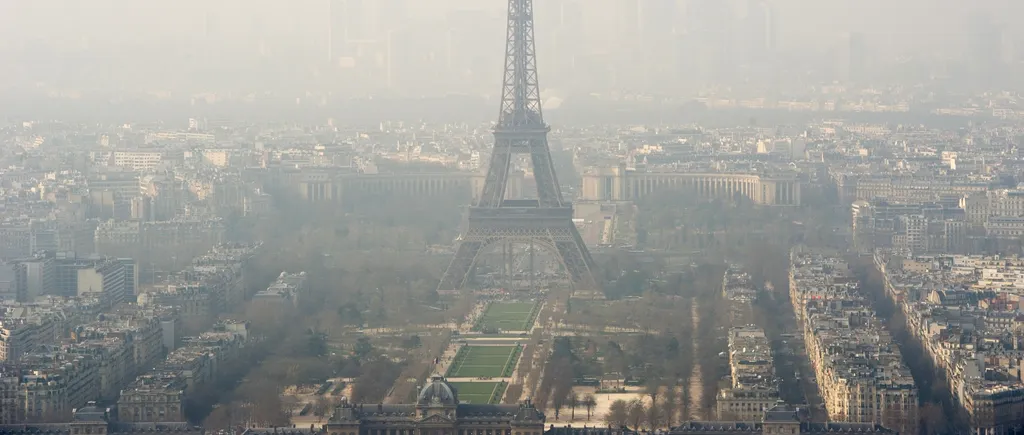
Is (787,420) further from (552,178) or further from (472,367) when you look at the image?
(552,178)

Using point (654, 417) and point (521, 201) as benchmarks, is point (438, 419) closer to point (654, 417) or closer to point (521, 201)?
point (654, 417)

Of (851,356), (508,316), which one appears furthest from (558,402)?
(508,316)

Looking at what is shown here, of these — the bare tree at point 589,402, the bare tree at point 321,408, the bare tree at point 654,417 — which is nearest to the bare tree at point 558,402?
the bare tree at point 589,402

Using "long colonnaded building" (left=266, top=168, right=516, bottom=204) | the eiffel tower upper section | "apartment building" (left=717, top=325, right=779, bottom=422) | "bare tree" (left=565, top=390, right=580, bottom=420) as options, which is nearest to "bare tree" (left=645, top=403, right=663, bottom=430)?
"apartment building" (left=717, top=325, right=779, bottom=422)

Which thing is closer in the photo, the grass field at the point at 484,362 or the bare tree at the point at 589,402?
the bare tree at the point at 589,402


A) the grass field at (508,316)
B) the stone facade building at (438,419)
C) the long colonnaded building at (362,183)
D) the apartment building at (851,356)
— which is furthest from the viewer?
the long colonnaded building at (362,183)

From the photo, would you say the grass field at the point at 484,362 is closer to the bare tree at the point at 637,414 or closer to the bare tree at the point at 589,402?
the bare tree at the point at 589,402
